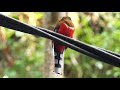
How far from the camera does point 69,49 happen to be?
9.44ft

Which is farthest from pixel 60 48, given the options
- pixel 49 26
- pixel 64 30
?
pixel 49 26

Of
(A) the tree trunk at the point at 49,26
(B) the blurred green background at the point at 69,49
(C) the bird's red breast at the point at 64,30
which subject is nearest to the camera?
(C) the bird's red breast at the point at 64,30

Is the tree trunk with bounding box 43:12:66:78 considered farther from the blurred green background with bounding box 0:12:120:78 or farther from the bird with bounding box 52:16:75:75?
the bird with bounding box 52:16:75:75

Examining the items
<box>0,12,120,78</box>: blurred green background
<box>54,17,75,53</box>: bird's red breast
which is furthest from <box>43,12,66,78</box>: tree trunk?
<box>54,17,75,53</box>: bird's red breast

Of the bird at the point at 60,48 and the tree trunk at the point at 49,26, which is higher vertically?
the bird at the point at 60,48

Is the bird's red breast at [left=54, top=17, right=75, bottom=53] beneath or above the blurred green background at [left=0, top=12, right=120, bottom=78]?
above

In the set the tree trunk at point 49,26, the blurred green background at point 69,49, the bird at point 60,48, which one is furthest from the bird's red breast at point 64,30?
the blurred green background at point 69,49

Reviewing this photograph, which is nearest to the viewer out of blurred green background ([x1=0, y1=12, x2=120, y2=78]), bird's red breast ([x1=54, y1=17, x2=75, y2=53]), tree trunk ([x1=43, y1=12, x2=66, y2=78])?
bird's red breast ([x1=54, y1=17, x2=75, y2=53])

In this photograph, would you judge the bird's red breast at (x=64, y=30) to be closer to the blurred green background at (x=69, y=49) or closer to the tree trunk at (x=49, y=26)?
the tree trunk at (x=49, y=26)

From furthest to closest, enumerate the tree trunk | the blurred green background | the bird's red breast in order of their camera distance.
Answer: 1. the blurred green background
2. the tree trunk
3. the bird's red breast

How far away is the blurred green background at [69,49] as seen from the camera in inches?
113

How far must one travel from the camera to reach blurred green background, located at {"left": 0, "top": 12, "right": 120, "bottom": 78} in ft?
9.43
